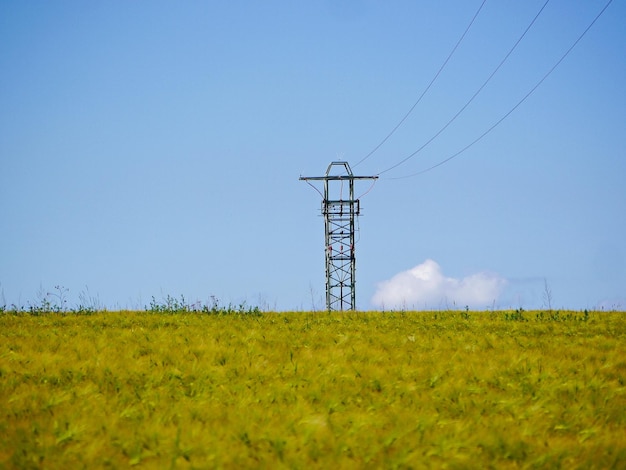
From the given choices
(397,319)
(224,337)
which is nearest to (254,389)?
(224,337)

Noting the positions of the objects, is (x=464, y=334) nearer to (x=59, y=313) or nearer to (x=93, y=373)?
(x=93, y=373)

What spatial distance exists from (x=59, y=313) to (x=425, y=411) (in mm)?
14494

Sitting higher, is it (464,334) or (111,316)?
(111,316)

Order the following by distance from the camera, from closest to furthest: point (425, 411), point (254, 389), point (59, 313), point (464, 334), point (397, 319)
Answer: point (425, 411), point (254, 389), point (464, 334), point (397, 319), point (59, 313)

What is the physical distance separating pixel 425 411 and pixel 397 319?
392 inches

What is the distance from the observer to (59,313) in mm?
18500

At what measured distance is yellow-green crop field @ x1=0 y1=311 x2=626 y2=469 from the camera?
5609 mm

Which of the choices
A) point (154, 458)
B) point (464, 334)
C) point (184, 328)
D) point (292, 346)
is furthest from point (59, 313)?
point (154, 458)

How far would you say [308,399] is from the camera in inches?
291

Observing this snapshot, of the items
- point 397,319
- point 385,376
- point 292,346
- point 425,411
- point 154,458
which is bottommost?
point 154,458

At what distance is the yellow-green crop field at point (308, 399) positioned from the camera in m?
5.61

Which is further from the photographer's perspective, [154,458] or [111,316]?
[111,316]

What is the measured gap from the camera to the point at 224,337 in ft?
38.9

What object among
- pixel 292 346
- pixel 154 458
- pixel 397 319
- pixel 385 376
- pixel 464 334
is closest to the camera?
pixel 154 458
